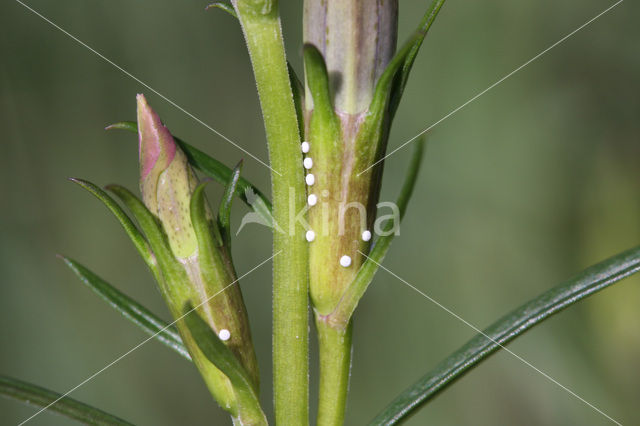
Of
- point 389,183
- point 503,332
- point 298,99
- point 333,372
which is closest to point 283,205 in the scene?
point 298,99

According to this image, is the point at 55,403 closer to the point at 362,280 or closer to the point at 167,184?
the point at 167,184

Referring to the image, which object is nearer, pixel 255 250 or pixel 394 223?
pixel 394 223

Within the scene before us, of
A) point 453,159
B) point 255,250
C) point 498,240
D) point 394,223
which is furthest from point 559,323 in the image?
point 394,223

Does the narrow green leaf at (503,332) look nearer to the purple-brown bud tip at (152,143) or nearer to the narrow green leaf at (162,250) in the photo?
the narrow green leaf at (162,250)

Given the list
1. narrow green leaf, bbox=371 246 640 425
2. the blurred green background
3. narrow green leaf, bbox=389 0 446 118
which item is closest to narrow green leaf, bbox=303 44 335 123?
narrow green leaf, bbox=389 0 446 118

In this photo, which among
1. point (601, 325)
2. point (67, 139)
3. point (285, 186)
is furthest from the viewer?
point (67, 139)

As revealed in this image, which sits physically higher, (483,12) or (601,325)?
(483,12)

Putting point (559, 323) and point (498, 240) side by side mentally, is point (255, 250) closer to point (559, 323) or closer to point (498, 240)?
point (498, 240)
